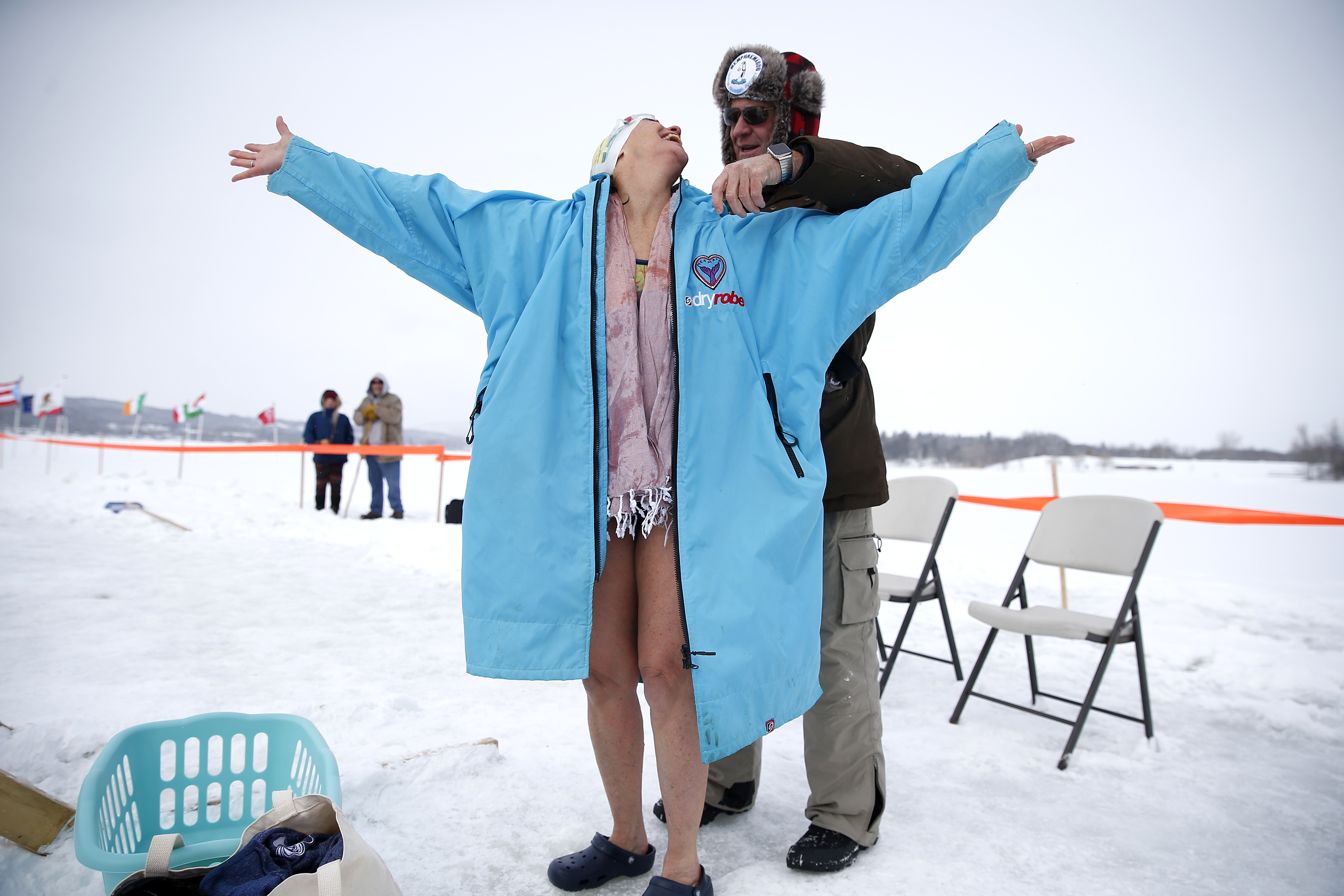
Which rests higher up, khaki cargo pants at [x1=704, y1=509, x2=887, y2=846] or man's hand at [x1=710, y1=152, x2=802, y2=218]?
man's hand at [x1=710, y1=152, x2=802, y2=218]

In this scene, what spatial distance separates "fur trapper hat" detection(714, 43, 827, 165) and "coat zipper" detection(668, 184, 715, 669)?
51cm

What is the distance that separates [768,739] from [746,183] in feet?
6.79

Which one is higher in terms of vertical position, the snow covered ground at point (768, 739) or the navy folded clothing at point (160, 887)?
the navy folded clothing at point (160, 887)

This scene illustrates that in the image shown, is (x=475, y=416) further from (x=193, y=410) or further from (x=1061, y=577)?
(x=193, y=410)

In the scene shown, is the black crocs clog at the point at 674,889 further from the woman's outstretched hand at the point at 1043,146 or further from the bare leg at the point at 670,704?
the woman's outstretched hand at the point at 1043,146

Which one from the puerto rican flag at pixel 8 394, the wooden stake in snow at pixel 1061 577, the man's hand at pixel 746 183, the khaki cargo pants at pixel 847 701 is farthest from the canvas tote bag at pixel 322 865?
the puerto rican flag at pixel 8 394

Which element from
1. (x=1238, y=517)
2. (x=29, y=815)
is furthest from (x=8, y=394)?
(x=1238, y=517)

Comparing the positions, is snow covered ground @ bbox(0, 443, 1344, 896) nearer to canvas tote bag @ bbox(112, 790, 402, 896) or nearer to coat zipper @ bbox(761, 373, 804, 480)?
canvas tote bag @ bbox(112, 790, 402, 896)

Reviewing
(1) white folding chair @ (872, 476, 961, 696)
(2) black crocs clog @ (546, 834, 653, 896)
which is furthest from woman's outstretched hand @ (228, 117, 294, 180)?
(1) white folding chair @ (872, 476, 961, 696)

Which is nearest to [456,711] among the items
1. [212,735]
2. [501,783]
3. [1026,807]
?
[501,783]

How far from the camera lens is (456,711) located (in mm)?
2803

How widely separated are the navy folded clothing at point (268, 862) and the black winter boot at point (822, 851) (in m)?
1.12

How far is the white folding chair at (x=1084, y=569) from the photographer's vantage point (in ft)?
8.96

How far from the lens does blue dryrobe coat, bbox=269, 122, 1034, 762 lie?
1483mm
